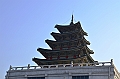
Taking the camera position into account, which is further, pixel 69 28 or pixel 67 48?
pixel 69 28

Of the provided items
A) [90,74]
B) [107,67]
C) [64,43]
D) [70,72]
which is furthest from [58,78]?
[64,43]

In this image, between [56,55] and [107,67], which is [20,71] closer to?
[56,55]

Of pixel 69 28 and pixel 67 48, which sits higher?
pixel 69 28

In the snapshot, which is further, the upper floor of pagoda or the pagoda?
the upper floor of pagoda

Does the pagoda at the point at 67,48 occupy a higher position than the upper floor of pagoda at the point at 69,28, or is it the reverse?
the upper floor of pagoda at the point at 69,28

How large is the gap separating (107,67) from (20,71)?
43.0ft

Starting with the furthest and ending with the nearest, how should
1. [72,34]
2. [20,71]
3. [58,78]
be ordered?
[72,34] → [20,71] → [58,78]

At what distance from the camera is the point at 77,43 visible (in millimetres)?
42594

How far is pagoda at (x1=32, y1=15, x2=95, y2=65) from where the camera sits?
40531mm

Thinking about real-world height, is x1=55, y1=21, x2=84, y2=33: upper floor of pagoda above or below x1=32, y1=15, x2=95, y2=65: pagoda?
above

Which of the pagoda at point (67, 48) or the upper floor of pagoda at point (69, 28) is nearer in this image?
the pagoda at point (67, 48)

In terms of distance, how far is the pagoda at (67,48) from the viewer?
1596 inches

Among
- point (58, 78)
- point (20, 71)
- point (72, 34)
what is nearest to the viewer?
point (58, 78)

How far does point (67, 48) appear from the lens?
1681 inches
